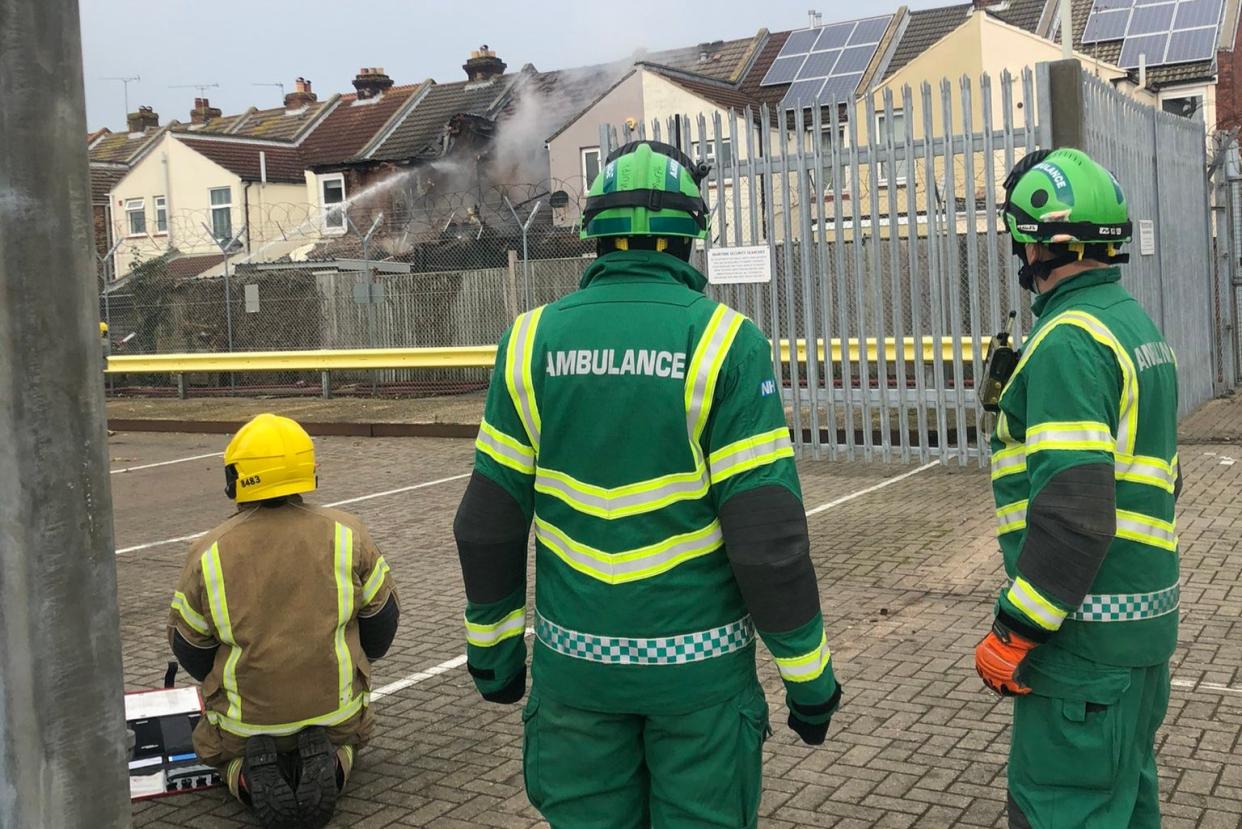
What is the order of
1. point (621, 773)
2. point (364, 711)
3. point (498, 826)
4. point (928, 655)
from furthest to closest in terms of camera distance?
point (928, 655) < point (364, 711) < point (498, 826) < point (621, 773)

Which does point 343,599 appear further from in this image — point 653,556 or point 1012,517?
point 1012,517

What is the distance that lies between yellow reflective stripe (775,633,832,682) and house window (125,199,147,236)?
44.4m

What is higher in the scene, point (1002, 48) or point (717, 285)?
point (1002, 48)

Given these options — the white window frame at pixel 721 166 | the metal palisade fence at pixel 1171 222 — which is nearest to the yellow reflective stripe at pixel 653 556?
the metal palisade fence at pixel 1171 222

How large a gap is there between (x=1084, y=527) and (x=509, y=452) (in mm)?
1312

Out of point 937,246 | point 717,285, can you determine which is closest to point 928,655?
point 937,246

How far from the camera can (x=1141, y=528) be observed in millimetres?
3262

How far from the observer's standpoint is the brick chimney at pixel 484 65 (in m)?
45.3

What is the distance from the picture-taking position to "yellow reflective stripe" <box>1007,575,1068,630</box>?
309 cm

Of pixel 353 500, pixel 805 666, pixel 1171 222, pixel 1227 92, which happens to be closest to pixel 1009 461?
pixel 805 666

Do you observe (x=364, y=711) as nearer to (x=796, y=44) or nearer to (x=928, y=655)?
(x=928, y=655)

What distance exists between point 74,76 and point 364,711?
2.88 meters

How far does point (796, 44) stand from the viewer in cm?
4012

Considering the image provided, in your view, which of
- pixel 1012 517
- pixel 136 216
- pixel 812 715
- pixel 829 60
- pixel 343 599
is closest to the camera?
pixel 812 715
